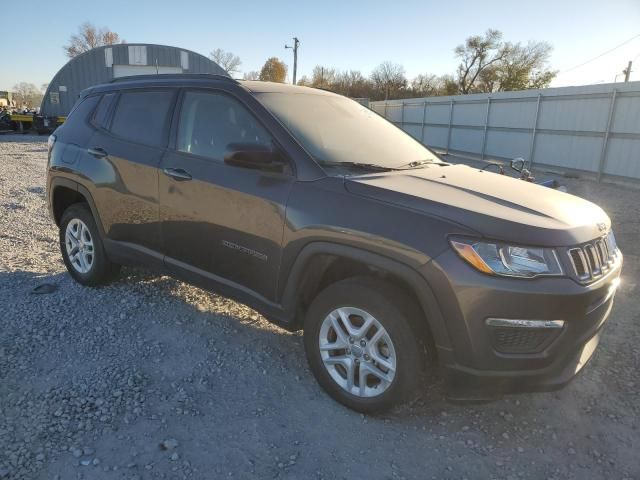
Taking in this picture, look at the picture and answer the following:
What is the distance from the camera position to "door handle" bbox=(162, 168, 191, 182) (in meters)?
3.42

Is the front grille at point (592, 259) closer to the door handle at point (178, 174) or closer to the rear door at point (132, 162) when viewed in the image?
the door handle at point (178, 174)

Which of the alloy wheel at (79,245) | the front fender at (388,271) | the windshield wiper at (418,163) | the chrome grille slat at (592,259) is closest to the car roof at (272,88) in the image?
the windshield wiper at (418,163)

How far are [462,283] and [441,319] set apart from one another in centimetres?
22

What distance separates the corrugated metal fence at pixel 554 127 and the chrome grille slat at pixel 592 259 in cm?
1183

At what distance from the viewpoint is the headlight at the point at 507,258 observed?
91.2 inches

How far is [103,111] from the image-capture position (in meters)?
4.30

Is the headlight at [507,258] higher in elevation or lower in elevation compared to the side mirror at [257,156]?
lower

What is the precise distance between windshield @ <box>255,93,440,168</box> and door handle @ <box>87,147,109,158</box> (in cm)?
163

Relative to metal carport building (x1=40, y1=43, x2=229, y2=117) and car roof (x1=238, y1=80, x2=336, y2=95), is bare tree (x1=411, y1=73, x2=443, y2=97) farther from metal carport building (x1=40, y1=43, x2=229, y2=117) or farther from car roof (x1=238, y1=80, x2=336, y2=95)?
car roof (x1=238, y1=80, x2=336, y2=95)

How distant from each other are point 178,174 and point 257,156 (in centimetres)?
81

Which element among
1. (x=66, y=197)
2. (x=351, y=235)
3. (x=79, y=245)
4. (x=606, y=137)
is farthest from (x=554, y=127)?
(x=351, y=235)

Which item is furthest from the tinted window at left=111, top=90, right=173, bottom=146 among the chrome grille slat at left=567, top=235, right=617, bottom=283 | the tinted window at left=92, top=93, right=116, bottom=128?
the chrome grille slat at left=567, top=235, right=617, bottom=283

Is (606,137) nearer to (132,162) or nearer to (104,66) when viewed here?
(132,162)

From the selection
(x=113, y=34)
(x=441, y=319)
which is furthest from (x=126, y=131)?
(x=113, y=34)
